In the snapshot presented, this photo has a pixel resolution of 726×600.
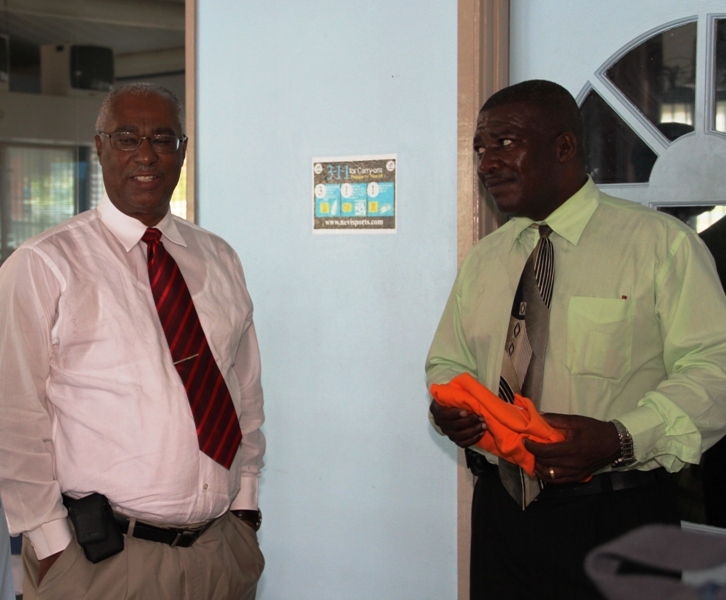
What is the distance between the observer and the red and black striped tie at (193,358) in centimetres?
185

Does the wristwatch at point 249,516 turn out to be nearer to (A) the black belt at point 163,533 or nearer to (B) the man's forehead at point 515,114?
(A) the black belt at point 163,533

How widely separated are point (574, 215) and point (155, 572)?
1.29 meters

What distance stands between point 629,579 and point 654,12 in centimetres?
177

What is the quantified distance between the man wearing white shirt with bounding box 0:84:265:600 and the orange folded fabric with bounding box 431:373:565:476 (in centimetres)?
59

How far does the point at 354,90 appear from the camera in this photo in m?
2.82

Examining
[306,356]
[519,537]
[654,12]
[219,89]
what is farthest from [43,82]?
[519,537]

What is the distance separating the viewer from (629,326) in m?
1.79

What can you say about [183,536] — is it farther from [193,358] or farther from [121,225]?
[121,225]

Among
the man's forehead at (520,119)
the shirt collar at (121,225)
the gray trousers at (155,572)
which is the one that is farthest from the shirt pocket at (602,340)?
the shirt collar at (121,225)

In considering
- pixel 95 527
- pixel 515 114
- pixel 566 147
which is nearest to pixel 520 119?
pixel 515 114

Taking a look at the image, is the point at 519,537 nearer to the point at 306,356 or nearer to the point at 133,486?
the point at 133,486

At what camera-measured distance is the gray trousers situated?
1.71 meters

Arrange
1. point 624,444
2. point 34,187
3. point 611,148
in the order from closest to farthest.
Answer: point 624,444, point 611,148, point 34,187

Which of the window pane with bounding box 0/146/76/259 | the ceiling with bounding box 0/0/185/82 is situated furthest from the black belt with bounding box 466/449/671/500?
the window pane with bounding box 0/146/76/259
